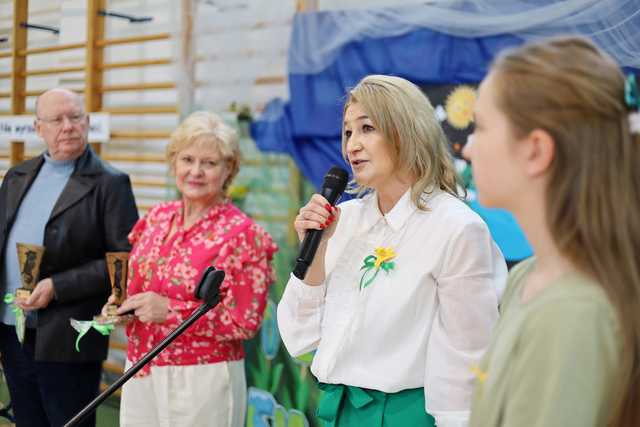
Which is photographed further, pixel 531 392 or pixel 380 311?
pixel 380 311

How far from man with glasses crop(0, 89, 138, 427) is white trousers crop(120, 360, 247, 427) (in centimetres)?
47

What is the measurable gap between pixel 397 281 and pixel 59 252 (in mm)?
1601

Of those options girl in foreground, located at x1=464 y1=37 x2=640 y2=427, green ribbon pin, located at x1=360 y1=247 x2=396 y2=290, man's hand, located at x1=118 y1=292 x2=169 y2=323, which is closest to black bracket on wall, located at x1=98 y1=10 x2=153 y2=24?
man's hand, located at x1=118 y1=292 x2=169 y2=323

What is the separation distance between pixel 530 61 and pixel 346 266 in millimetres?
788

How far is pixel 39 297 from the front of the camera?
2.61m

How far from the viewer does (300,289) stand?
66.1 inches

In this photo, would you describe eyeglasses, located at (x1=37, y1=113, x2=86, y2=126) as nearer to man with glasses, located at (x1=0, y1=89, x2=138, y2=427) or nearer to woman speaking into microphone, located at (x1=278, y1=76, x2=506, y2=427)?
man with glasses, located at (x1=0, y1=89, x2=138, y2=427)

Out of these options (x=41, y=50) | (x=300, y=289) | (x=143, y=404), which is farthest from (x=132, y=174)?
(x=300, y=289)

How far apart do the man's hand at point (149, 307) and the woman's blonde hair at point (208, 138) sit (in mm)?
429

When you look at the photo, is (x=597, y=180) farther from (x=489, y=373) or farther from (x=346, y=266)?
(x=346, y=266)

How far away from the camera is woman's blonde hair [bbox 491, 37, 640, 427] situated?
908 mm

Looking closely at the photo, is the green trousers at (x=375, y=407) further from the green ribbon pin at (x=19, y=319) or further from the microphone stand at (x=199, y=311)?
the green ribbon pin at (x=19, y=319)

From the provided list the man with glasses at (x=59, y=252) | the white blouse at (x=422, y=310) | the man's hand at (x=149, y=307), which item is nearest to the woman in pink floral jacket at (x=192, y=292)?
the man's hand at (x=149, y=307)

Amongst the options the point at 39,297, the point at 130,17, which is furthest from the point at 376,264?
the point at 130,17
